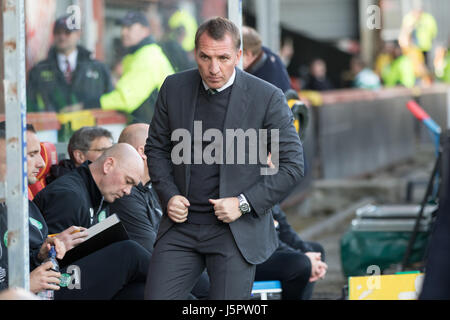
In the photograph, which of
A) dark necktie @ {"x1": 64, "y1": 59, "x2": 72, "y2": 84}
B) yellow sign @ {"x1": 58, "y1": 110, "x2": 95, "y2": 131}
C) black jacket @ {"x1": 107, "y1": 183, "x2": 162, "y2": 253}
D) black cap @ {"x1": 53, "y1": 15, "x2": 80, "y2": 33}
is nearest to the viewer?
black jacket @ {"x1": 107, "y1": 183, "x2": 162, "y2": 253}

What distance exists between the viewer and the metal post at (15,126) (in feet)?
12.0

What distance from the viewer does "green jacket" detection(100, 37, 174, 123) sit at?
20.0 ft

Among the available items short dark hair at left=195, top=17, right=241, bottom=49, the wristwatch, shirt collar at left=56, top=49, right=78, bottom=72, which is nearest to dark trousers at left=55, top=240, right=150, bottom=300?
the wristwatch

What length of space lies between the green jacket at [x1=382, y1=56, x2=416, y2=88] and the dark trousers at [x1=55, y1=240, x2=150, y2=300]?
16438 millimetres

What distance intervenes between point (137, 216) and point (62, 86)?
2468mm

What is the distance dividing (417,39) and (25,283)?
23.9 metres

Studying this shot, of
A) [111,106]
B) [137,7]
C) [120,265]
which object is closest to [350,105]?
[137,7]

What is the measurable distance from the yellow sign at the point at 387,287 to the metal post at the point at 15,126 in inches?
60.7

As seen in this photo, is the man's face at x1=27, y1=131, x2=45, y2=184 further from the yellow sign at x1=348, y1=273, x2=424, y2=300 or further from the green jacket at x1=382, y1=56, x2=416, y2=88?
the green jacket at x1=382, y1=56, x2=416, y2=88

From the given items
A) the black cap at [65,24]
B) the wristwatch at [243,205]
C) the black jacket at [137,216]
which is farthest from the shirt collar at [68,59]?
the wristwatch at [243,205]

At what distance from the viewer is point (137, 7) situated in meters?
9.04

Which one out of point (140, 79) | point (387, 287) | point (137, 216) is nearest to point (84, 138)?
point (140, 79)
